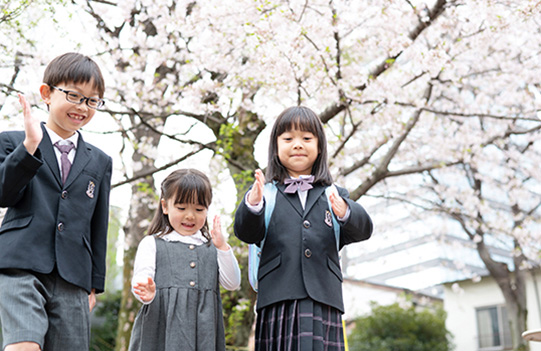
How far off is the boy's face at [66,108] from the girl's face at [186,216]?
0.62 metres

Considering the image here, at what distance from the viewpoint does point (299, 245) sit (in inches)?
108

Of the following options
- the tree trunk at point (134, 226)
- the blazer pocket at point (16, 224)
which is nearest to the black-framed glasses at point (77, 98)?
the blazer pocket at point (16, 224)

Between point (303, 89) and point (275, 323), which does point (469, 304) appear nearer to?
point (303, 89)

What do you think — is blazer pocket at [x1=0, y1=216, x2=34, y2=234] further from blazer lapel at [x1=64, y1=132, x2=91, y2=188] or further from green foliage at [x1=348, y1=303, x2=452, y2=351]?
green foliage at [x1=348, y1=303, x2=452, y2=351]

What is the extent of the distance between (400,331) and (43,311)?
16.3 m

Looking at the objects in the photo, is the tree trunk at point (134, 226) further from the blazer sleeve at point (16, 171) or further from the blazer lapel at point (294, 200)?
the blazer sleeve at point (16, 171)

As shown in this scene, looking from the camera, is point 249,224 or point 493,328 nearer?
point 249,224

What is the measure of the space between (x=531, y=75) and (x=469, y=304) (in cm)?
1292

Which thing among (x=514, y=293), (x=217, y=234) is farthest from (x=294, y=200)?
(x=514, y=293)

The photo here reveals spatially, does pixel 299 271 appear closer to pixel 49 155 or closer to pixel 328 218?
pixel 328 218

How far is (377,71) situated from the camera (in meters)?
A: 6.49

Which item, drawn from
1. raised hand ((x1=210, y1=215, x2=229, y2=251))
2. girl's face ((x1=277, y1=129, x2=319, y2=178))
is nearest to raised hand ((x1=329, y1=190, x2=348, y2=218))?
girl's face ((x1=277, y1=129, x2=319, y2=178))

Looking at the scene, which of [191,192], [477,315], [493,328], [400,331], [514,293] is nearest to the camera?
[191,192]

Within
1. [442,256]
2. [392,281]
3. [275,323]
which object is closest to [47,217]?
[275,323]
